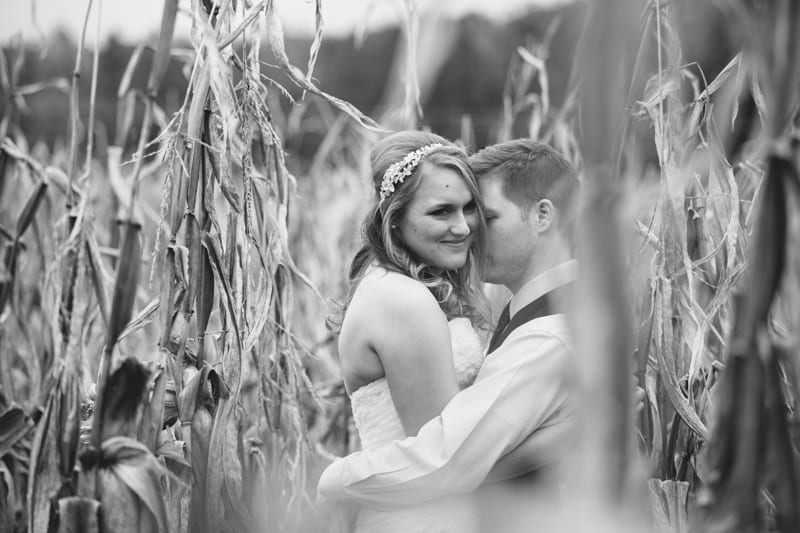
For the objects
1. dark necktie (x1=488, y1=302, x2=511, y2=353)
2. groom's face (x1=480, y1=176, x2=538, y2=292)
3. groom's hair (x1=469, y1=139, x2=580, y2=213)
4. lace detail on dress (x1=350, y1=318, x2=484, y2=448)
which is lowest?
lace detail on dress (x1=350, y1=318, x2=484, y2=448)

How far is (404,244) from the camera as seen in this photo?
5.92ft

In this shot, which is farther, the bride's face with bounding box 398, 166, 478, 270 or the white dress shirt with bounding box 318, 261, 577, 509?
the bride's face with bounding box 398, 166, 478, 270

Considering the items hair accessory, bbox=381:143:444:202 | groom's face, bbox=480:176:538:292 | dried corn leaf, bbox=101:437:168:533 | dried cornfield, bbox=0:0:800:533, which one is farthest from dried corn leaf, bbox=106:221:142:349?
groom's face, bbox=480:176:538:292

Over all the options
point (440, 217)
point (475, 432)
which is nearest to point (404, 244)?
point (440, 217)

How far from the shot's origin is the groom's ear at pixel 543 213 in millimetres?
1775

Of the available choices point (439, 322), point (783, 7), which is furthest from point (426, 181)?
point (783, 7)

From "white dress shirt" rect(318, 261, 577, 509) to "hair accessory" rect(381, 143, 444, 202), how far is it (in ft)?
1.46

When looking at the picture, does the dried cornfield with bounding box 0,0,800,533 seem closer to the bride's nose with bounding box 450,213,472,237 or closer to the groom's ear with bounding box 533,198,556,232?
the groom's ear with bounding box 533,198,556,232

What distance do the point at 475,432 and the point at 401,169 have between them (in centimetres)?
64

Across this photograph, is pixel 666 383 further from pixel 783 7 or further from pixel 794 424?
pixel 783 7

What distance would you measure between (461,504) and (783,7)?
1.10 metres

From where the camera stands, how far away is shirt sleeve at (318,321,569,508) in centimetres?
138

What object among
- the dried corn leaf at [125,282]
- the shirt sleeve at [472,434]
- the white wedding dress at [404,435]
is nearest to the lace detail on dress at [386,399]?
the white wedding dress at [404,435]

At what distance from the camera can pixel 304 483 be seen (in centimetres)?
178
